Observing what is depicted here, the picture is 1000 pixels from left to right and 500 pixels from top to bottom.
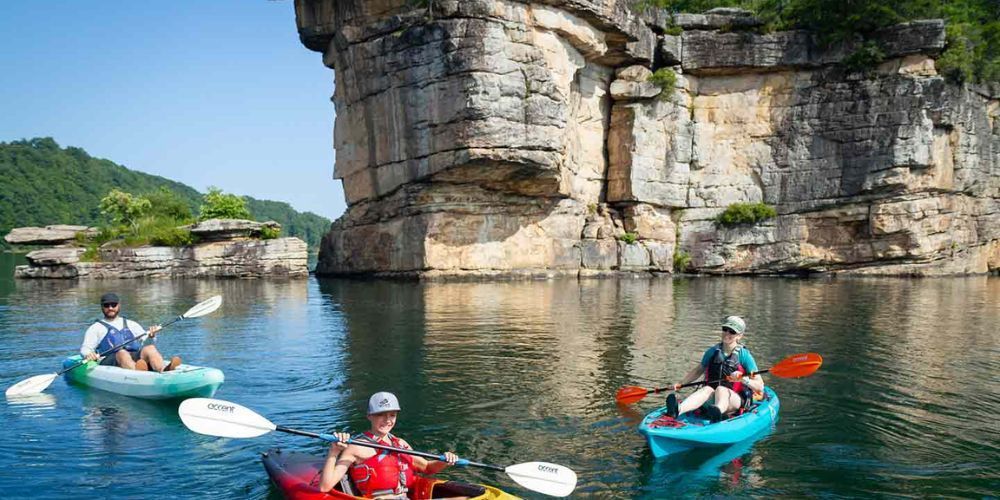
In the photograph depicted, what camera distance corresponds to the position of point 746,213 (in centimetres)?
4209

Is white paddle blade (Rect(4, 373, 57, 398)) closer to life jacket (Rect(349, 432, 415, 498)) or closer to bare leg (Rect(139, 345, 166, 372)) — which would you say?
bare leg (Rect(139, 345, 166, 372))

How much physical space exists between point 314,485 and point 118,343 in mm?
7115

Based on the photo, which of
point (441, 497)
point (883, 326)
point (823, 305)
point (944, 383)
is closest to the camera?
point (441, 497)

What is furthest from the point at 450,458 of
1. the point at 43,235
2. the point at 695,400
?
the point at 43,235

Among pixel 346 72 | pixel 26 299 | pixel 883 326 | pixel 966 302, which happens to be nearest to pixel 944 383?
pixel 883 326

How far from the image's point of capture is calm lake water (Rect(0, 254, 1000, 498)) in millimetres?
8289

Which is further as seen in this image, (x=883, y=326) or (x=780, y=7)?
(x=780, y=7)

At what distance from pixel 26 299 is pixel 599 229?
26.8m

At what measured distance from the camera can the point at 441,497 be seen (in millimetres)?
6883

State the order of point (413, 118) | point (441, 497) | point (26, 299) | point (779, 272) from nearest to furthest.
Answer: point (441, 497) → point (26, 299) → point (413, 118) → point (779, 272)

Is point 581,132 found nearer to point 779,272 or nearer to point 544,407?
point 779,272

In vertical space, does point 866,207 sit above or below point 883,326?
above

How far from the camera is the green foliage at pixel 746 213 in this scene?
138ft

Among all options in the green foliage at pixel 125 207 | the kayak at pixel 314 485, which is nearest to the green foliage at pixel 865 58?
the kayak at pixel 314 485
